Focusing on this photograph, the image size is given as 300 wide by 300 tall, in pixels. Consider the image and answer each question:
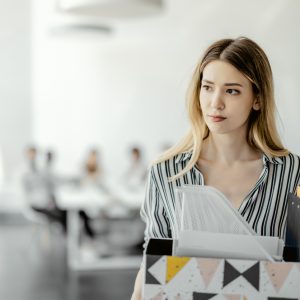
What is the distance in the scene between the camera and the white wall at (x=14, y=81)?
32.2ft

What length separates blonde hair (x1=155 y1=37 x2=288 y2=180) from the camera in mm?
1729

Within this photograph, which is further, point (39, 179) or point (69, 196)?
point (39, 179)

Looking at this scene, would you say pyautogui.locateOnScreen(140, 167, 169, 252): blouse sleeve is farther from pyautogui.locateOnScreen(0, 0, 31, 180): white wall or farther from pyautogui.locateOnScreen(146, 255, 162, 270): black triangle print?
pyautogui.locateOnScreen(0, 0, 31, 180): white wall

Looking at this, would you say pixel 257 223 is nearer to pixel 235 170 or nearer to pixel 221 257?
pixel 235 170

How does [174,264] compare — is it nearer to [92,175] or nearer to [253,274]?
[253,274]

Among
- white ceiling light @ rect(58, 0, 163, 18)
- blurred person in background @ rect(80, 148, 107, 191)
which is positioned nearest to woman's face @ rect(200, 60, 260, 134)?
white ceiling light @ rect(58, 0, 163, 18)

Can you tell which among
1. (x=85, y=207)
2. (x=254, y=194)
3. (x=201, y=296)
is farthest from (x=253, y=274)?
(x=85, y=207)

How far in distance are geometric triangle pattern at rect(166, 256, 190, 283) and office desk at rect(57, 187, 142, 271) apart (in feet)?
16.8

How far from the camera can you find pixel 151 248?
1668 mm

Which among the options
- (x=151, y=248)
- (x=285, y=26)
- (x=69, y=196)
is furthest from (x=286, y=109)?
(x=69, y=196)

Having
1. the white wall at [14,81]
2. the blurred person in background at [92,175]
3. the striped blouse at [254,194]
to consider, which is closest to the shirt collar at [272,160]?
the striped blouse at [254,194]

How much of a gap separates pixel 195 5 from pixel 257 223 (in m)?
6.38

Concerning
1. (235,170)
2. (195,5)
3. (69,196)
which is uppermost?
(195,5)

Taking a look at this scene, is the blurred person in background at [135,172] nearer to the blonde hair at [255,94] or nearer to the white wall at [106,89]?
the white wall at [106,89]
